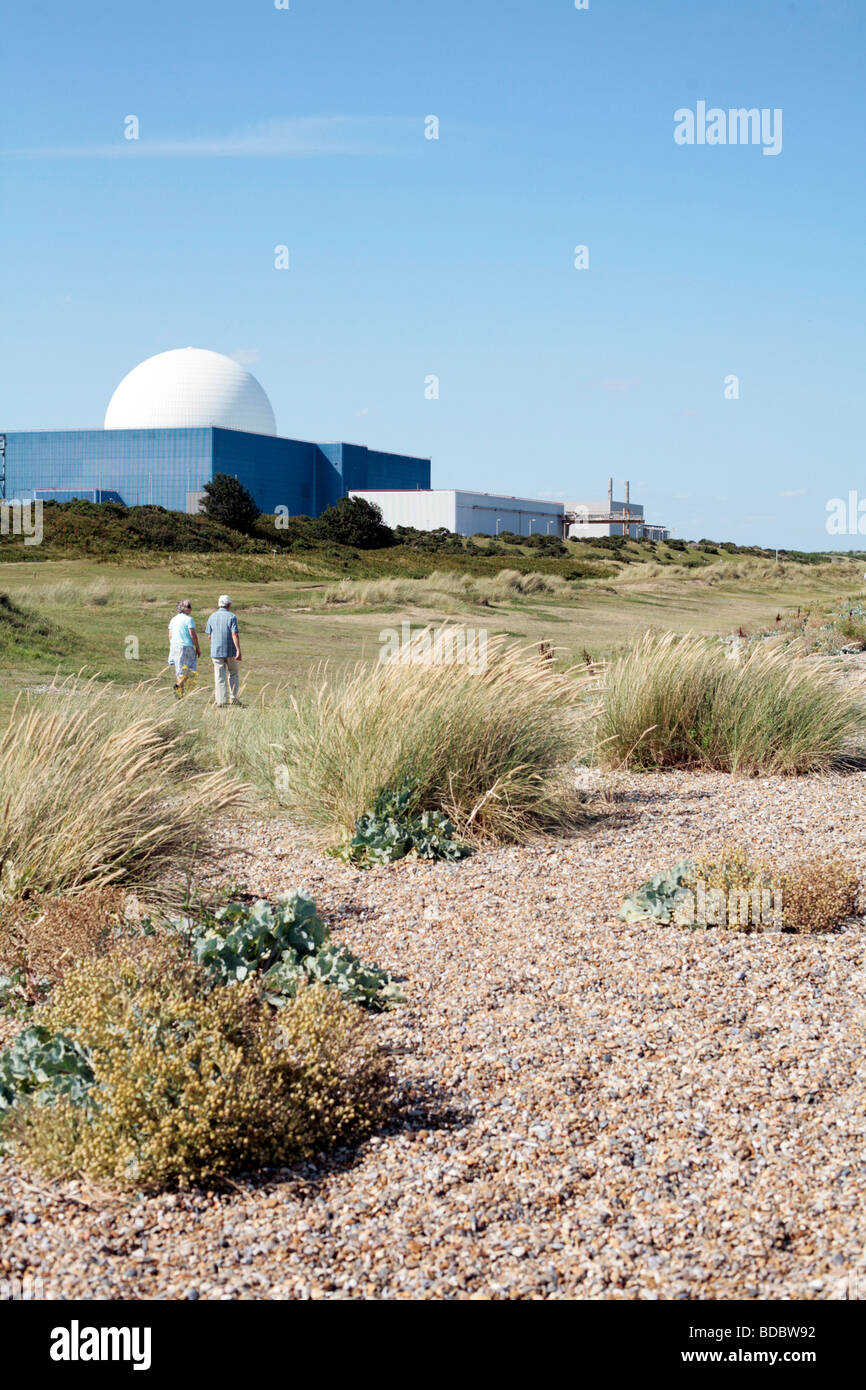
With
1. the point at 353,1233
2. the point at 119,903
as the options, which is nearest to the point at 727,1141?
the point at 353,1233

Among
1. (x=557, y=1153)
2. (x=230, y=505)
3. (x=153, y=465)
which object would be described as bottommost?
(x=557, y=1153)

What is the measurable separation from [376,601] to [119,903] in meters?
28.0

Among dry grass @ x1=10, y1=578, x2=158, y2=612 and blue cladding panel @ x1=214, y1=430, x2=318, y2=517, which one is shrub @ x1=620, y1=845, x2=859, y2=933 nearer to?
dry grass @ x1=10, y1=578, x2=158, y2=612

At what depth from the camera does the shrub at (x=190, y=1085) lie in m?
2.88

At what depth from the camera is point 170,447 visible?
62156mm

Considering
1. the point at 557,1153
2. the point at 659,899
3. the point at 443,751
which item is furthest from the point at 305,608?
the point at 557,1153

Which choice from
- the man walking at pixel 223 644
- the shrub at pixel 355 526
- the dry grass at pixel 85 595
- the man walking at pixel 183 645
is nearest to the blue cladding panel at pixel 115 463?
the shrub at pixel 355 526

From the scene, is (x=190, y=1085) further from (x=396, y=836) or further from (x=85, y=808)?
(x=396, y=836)

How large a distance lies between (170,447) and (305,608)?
1369 inches

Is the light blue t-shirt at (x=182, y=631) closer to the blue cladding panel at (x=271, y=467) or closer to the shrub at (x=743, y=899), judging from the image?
the shrub at (x=743, y=899)

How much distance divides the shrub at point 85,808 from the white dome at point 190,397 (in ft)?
198

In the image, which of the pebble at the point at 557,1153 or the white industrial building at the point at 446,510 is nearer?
the pebble at the point at 557,1153

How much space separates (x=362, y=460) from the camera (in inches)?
2948

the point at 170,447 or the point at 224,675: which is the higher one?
the point at 170,447
